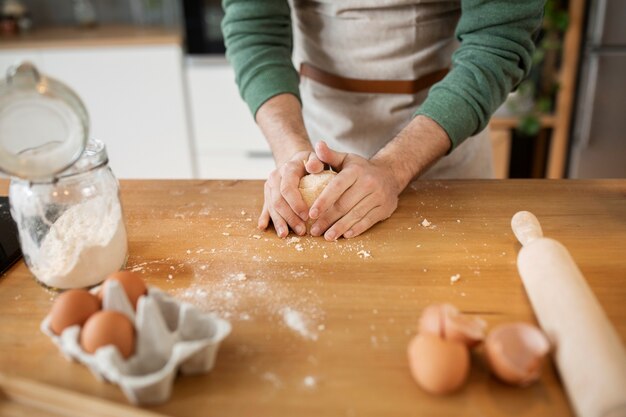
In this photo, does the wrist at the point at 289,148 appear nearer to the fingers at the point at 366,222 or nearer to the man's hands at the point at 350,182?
the man's hands at the point at 350,182

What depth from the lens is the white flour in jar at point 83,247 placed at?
73 cm

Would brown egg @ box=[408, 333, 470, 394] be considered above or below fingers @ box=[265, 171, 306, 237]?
above

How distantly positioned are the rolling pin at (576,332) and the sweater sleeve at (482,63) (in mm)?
371

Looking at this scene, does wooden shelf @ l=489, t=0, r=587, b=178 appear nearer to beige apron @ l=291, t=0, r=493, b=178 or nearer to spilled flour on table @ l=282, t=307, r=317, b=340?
beige apron @ l=291, t=0, r=493, b=178

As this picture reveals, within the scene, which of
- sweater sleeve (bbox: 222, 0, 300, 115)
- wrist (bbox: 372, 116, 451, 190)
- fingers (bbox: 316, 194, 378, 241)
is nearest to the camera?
fingers (bbox: 316, 194, 378, 241)

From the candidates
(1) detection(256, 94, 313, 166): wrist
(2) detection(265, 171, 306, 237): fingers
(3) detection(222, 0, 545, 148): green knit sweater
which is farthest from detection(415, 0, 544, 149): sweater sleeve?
(2) detection(265, 171, 306, 237): fingers

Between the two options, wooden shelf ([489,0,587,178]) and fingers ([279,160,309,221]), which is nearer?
fingers ([279,160,309,221])

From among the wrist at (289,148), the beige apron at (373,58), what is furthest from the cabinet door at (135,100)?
the wrist at (289,148)

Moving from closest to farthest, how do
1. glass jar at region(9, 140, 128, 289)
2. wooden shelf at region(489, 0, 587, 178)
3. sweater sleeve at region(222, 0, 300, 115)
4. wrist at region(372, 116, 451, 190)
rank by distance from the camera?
glass jar at region(9, 140, 128, 289), wrist at region(372, 116, 451, 190), sweater sleeve at region(222, 0, 300, 115), wooden shelf at region(489, 0, 587, 178)

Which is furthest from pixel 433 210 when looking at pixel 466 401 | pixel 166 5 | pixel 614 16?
pixel 166 5

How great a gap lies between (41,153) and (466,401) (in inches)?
21.5

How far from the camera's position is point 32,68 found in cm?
62

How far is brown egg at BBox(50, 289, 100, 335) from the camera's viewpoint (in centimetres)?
59

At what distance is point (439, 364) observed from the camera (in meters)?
0.53
